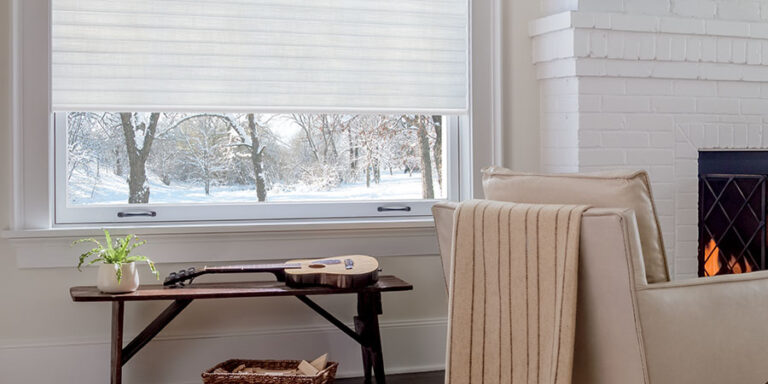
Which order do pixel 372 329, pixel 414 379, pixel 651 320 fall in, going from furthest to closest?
pixel 414 379 < pixel 372 329 < pixel 651 320

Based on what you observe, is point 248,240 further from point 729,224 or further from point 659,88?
point 729,224

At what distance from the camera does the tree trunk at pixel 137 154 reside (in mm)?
3381

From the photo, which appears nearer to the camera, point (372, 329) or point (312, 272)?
point (312, 272)

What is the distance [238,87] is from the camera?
11.1 ft

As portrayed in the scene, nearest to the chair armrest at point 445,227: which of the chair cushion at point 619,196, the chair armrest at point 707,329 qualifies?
the chair cushion at point 619,196

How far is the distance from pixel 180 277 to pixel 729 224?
2.34 meters

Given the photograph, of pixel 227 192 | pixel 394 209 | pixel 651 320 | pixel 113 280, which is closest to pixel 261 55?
pixel 227 192

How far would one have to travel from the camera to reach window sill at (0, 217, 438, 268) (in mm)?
3195

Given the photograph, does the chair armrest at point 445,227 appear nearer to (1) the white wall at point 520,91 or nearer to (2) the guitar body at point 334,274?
(2) the guitar body at point 334,274

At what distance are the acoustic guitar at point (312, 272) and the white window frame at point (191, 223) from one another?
245 millimetres

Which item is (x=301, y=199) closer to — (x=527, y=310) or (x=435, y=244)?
(x=435, y=244)

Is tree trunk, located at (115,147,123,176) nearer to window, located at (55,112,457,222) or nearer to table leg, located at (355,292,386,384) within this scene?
window, located at (55,112,457,222)

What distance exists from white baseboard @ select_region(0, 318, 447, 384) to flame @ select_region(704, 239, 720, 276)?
120 cm

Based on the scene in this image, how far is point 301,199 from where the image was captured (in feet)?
11.7
